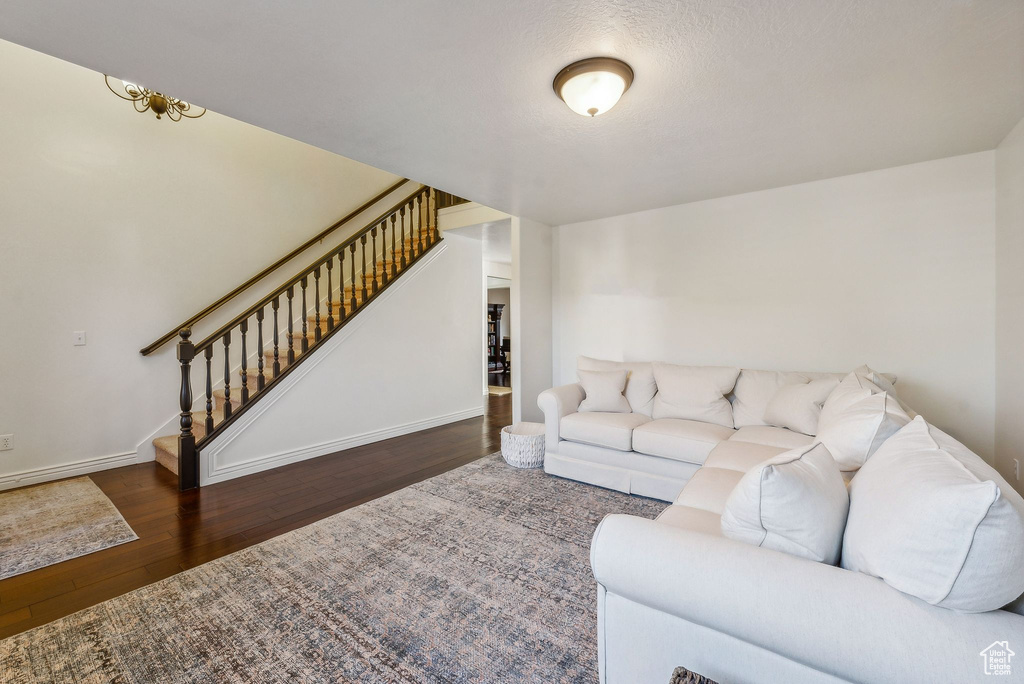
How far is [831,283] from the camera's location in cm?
341

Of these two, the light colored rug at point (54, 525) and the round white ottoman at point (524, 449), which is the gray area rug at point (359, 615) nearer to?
the light colored rug at point (54, 525)

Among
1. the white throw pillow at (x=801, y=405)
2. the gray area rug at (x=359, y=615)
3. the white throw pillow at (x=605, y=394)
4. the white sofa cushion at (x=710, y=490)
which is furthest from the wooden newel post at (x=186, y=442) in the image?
the white throw pillow at (x=801, y=405)

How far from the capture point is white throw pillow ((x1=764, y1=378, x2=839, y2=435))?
2730mm

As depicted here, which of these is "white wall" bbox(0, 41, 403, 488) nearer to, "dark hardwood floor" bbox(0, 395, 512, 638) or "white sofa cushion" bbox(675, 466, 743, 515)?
"dark hardwood floor" bbox(0, 395, 512, 638)

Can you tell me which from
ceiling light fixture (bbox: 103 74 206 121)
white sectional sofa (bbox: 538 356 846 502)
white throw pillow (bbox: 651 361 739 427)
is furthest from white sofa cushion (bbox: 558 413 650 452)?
ceiling light fixture (bbox: 103 74 206 121)

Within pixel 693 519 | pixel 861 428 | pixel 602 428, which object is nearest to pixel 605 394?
pixel 602 428

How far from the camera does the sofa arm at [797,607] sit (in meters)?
0.82

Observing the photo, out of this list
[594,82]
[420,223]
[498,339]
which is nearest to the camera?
[594,82]

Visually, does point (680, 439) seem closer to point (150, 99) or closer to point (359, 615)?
point (359, 615)

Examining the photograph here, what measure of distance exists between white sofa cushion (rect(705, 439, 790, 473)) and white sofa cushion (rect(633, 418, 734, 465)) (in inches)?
5.9

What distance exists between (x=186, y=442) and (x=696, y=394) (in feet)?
12.9

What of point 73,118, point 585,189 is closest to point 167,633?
point 585,189

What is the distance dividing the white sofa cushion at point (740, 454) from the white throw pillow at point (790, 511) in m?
1.12

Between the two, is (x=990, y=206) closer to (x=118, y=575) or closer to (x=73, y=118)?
(x=118, y=575)
